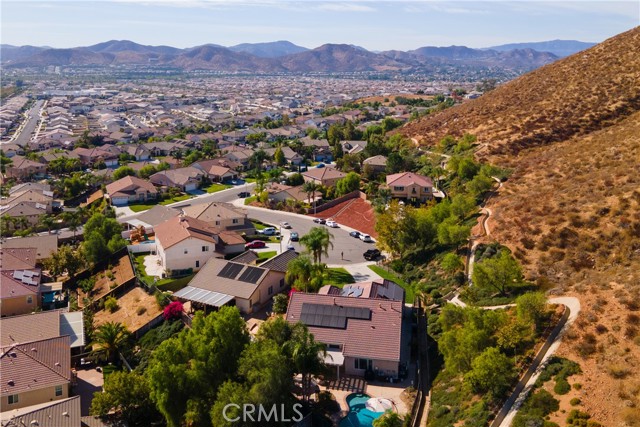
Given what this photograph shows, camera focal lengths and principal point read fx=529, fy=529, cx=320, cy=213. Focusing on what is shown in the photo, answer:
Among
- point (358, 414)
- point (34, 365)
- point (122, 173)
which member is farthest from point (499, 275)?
point (122, 173)

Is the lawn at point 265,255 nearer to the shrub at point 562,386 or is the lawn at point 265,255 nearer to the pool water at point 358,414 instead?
the pool water at point 358,414

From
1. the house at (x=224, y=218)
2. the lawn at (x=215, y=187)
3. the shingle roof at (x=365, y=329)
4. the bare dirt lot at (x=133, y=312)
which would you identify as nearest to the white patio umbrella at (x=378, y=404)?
the shingle roof at (x=365, y=329)

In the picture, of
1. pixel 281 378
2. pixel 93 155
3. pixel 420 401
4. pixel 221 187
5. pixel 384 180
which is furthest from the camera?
pixel 93 155

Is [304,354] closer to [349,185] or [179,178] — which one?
[349,185]

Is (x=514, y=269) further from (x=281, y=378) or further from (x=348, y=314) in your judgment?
(x=281, y=378)

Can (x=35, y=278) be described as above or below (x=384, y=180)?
below

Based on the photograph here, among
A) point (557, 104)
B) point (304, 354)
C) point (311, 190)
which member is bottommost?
point (311, 190)

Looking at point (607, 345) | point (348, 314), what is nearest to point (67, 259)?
point (348, 314)
